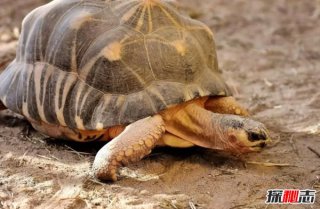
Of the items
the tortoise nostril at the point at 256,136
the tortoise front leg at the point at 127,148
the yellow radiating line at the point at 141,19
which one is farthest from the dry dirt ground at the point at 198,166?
Answer: the yellow radiating line at the point at 141,19

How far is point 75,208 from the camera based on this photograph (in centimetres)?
249

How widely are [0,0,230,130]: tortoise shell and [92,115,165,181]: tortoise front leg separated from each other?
0.08 meters

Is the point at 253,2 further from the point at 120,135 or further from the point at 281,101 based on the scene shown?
the point at 120,135

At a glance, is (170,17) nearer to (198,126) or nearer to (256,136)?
(198,126)

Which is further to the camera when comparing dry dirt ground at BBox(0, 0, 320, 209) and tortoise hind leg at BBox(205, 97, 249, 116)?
tortoise hind leg at BBox(205, 97, 249, 116)

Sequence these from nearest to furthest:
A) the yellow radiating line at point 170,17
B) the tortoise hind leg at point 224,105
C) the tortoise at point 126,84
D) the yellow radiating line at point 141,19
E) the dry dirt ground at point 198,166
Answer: the dry dirt ground at point 198,166
the tortoise at point 126,84
the yellow radiating line at point 141,19
the yellow radiating line at point 170,17
the tortoise hind leg at point 224,105

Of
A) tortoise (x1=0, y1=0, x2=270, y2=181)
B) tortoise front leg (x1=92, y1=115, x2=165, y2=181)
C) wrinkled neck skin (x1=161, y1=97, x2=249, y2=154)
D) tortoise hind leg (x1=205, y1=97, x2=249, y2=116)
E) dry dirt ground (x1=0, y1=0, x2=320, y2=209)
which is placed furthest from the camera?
tortoise hind leg (x1=205, y1=97, x2=249, y2=116)

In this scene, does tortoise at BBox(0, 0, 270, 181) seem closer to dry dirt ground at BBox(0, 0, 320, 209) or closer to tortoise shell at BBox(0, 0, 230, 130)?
tortoise shell at BBox(0, 0, 230, 130)

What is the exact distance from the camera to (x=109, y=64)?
2.92m

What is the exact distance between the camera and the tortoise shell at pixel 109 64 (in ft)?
9.46

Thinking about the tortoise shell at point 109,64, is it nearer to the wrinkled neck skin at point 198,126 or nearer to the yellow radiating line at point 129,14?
the yellow radiating line at point 129,14

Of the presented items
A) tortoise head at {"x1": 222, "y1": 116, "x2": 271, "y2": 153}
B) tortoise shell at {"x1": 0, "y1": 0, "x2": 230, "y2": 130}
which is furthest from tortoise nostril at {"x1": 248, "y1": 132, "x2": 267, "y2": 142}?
tortoise shell at {"x1": 0, "y1": 0, "x2": 230, "y2": 130}

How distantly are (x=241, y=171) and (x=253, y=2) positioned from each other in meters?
4.63

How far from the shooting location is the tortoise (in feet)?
9.23
